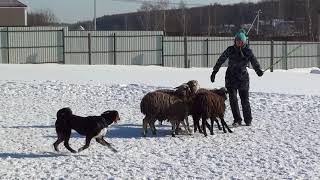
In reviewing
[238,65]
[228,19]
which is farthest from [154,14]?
[238,65]

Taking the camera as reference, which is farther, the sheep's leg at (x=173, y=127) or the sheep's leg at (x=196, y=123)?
the sheep's leg at (x=196, y=123)

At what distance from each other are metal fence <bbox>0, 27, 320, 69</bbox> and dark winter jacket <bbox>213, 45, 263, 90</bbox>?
28.6 m

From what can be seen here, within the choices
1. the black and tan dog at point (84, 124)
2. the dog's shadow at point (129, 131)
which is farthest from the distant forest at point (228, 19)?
the black and tan dog at point (84, 124)

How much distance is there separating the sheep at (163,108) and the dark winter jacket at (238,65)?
5.56 ft

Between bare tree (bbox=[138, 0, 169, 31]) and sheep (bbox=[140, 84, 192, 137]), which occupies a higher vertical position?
bare tree (bbox=[138, 0, 169, 31])

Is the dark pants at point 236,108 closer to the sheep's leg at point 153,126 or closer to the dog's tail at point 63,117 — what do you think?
the sheep's leg at point 153,126

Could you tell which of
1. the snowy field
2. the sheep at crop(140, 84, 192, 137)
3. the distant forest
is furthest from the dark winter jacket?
the distant forest

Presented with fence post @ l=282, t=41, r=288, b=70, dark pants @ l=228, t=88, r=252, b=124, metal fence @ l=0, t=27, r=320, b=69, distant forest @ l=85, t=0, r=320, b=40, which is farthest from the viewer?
distant forest @ l=85, t=0, r=320, b=40

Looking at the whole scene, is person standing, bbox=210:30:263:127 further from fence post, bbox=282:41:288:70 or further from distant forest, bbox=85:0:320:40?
distant forest, bbox=85:0:320:40

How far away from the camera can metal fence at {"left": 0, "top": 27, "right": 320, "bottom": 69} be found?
4322cm

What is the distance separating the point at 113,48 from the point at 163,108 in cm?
3599

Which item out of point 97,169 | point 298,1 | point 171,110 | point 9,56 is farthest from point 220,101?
point 298,1

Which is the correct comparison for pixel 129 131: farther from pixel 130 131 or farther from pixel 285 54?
pixel 285 54

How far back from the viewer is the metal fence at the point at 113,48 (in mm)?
43219
